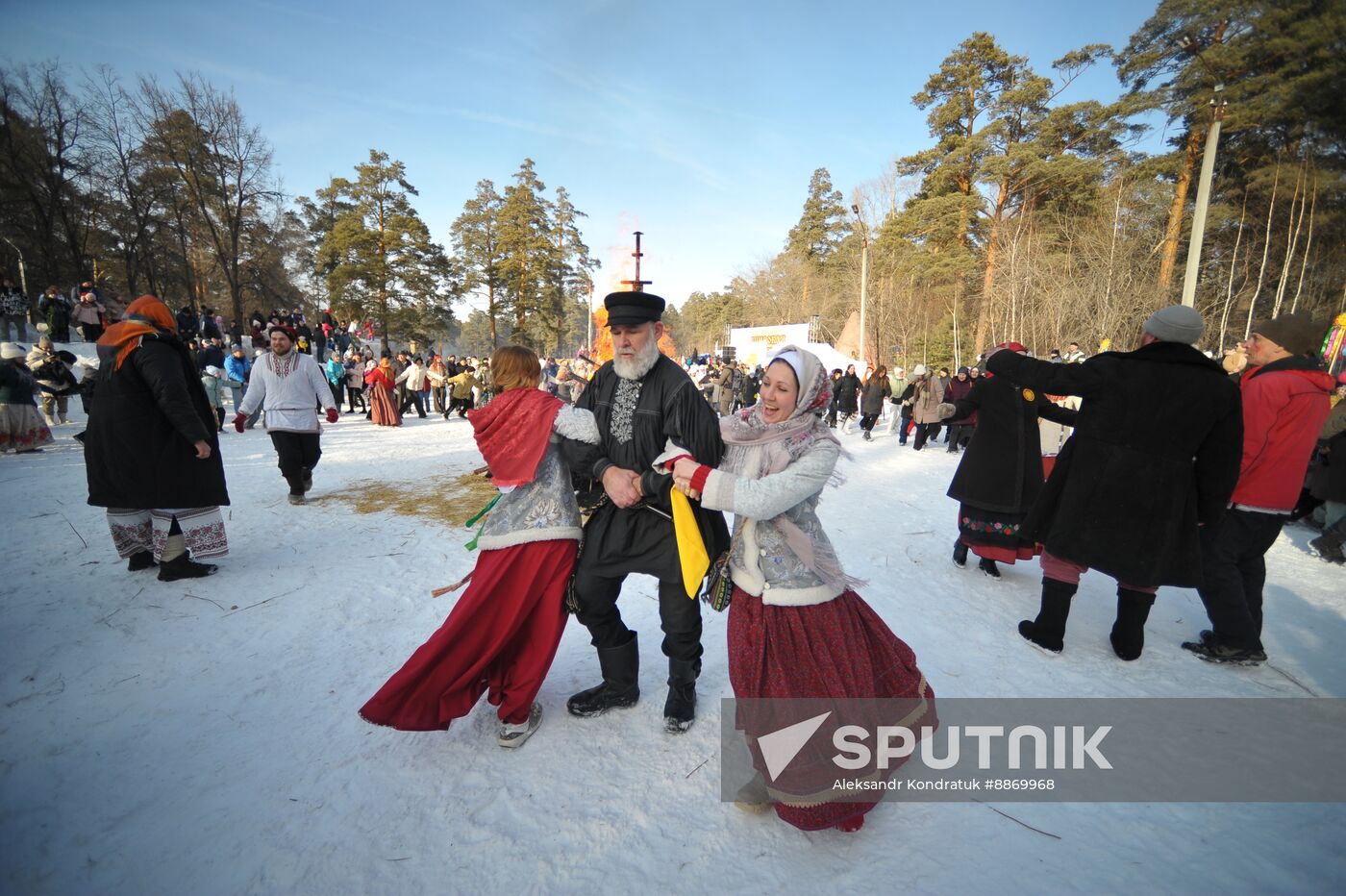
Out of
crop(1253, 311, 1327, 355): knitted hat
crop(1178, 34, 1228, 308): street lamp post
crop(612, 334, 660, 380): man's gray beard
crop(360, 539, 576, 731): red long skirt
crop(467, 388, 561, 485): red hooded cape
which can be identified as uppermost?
crop(1178, 34, 1228, 308): street lamp post

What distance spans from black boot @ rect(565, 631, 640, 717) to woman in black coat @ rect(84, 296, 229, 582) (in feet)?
11.1

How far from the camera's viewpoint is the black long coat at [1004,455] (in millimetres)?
4129

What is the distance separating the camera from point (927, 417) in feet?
37.3

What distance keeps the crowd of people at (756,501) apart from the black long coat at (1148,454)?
0.03ft

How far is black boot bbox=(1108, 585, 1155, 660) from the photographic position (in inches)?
120

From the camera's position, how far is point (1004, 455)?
4.18 meters

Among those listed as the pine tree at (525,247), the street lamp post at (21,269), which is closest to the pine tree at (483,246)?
the pine tree at (525,247)

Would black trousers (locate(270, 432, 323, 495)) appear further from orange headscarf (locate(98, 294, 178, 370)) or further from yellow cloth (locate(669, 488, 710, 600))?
yellow cloth (locate(669, 488, 710, 600))

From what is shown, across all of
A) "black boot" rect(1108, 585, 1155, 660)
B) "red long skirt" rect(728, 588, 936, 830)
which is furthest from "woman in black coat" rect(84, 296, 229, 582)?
"black boot" rect(1108, 585, 1155, 660)

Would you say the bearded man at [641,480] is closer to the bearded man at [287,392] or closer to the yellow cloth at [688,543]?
the yellow cloth at [688,543]

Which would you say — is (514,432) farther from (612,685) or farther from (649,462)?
(612,685)

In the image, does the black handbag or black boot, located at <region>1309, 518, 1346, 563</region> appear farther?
black boot, located at <region>1309, 518, 1346, 563</region>

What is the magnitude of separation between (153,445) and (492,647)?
10.8ft

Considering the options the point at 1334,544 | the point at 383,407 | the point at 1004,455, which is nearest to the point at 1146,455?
the point at 1004,455
